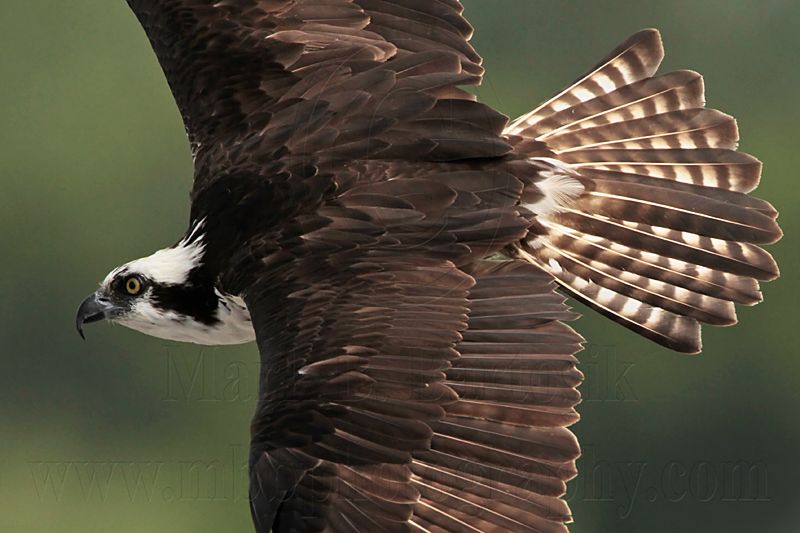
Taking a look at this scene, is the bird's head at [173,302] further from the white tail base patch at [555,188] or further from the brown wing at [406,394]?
the white tail base patch at [555,188]

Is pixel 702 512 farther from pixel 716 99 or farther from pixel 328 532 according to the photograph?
pixel 328 532

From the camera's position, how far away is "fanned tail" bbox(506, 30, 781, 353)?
31.5ft

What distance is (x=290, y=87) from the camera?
31.7 feet

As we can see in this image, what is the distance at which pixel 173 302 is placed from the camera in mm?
9945

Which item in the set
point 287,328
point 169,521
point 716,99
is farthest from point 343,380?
Answer: point 716,99

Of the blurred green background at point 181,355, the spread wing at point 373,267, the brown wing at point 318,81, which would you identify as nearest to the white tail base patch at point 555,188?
the spread wing at point 373,267

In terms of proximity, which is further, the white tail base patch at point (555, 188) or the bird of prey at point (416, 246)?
the white tail base patch at point (555, 188)

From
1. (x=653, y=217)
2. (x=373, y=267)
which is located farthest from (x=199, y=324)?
(x=653, y=217)

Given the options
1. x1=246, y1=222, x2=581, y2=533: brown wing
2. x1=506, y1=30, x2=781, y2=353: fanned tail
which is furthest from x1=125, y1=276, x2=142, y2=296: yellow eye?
x1=506, y1=30, x2=781, y2=353: fanned tail

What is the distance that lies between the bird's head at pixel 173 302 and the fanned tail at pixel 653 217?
5.35 feet

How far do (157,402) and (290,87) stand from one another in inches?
1410

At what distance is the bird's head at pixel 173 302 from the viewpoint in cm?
968

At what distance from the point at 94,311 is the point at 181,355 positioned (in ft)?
85.2

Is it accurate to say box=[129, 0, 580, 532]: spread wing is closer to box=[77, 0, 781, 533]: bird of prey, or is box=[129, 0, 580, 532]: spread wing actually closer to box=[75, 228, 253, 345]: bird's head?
box=[77, 0, 781, 533]: bird of prey
